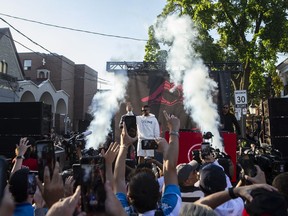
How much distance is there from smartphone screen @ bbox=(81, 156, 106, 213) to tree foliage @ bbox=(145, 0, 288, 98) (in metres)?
16.3

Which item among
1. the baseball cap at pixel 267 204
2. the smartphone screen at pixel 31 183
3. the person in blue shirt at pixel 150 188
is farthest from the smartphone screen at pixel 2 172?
the baseball cap at pixel 267 204

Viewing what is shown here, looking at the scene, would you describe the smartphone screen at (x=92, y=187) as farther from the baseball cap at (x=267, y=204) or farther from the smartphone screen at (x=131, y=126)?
the smartphone screen at (x=131, y=126)

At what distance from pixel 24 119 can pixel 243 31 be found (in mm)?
14001

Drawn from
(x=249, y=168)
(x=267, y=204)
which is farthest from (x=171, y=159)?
(x=267, y=204)

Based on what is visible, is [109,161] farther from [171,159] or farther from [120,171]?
[171,159]

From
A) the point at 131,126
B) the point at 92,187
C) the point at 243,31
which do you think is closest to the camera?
the point at 92,187

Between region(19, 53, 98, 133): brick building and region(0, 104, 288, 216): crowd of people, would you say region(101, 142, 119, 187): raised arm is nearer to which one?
region(0, 104, 288, 216): crowd of people

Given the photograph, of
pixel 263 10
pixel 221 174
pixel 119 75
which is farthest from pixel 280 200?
pixel 263 10

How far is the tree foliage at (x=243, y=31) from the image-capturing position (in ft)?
57.5

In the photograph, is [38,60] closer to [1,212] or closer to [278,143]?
→ [278,143]

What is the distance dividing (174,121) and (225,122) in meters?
6.50

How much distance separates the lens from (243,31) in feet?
60.6

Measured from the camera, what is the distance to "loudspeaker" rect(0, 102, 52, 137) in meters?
7.86

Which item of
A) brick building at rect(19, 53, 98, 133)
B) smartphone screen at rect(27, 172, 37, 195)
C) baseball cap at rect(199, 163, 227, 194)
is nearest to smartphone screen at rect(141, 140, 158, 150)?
baseball cap at rect(199, 163, 227, 194)
